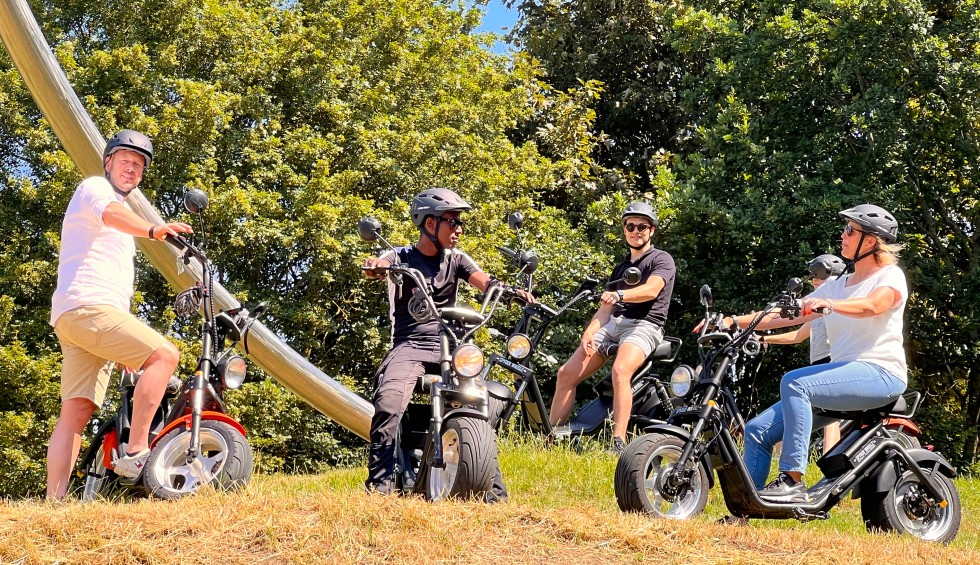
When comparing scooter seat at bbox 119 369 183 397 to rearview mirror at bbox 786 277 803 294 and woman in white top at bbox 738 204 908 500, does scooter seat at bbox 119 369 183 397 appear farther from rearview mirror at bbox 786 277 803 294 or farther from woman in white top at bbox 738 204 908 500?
rearview mirror at bbox 786 277 803 294

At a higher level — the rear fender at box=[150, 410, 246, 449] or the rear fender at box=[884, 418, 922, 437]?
the rear fender at box=[884, 418, 922, 437]

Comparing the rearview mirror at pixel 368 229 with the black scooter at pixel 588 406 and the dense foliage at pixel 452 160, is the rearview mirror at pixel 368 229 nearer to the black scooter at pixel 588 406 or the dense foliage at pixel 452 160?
the black scooter at pixel 588 406

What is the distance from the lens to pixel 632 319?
811 centimetres

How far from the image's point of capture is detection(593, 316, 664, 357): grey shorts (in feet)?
26.2

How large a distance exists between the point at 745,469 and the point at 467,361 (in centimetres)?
154

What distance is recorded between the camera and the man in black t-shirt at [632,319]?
25.7 ft

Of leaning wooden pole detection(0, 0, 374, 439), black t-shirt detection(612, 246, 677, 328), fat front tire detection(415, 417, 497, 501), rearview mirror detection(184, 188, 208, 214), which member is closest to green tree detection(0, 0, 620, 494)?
leaning wooden pole detection(0, 0, 374, 439)

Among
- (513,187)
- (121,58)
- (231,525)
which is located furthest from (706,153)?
(231,525)

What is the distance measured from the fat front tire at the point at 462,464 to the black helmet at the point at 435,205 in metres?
1.27

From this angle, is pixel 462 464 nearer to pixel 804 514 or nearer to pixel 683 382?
pixel 683 382

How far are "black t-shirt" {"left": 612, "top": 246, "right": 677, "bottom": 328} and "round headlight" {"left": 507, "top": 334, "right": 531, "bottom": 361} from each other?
0.91 meters

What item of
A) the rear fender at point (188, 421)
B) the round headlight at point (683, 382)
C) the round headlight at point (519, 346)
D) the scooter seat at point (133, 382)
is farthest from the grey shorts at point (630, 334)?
the scooter seat at point (133, 382)

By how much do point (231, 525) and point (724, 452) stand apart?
2525 millimetres

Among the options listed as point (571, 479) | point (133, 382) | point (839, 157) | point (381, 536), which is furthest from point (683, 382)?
point (839, 157)
